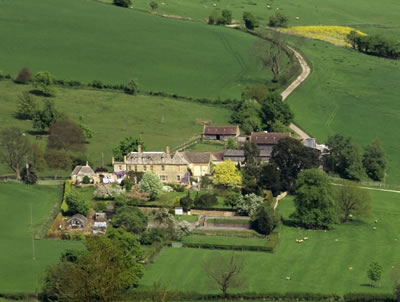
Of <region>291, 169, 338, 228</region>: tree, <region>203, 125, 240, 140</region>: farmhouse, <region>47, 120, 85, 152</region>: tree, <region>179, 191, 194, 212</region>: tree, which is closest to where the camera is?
<region>291, 169, 338, 228</region>: tree

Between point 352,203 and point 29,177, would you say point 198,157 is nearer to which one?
point 29,177

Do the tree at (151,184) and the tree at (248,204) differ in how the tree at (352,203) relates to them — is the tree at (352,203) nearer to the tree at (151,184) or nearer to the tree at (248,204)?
the tree at (248,204)

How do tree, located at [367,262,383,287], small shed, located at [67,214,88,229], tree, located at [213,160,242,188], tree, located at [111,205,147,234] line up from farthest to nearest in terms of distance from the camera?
tree, located at [213,160,242,188] < small shed, located at [67,214,88,229] < tree, located at [111,205,147,234] < tree, located at [367,262,383,287]

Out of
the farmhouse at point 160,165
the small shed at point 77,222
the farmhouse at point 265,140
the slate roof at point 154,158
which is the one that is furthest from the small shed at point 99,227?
the farmhouse at point 265,140

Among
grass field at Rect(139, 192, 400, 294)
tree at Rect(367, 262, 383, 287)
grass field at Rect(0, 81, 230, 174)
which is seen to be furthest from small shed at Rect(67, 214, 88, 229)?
tree at Rect(367, 262, 383, 287)

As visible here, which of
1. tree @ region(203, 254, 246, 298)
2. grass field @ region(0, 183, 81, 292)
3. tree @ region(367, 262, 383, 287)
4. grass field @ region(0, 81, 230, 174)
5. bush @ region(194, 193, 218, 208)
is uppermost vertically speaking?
tree @ region(367, 262, 383, 287)

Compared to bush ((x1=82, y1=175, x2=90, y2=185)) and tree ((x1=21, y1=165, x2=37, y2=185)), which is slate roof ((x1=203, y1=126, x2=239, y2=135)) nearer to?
bush ((x1=82, y1=175, x2=90, y2=185))
